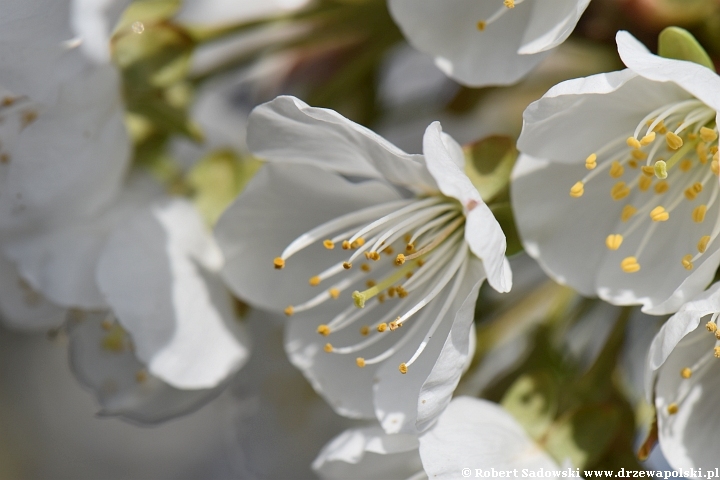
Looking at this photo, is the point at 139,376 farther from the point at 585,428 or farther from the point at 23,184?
the point at 585,428

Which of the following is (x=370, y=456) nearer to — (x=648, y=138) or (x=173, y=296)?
(x=173, y=296)

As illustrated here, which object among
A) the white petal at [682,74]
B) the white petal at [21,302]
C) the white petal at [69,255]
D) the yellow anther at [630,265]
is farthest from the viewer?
the white petal at [21,302]

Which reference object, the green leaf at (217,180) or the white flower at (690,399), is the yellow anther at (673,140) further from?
the green leaf at (217,180)

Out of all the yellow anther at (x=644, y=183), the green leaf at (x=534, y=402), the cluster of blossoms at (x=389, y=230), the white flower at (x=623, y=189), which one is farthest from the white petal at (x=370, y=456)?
the yellow anther at (x=644, y=183)

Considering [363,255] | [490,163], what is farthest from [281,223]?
[490,163]

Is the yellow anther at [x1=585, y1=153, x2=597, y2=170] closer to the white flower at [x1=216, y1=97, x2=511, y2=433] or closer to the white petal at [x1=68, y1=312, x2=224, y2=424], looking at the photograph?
the white flower at [x1=216, y1=97, x2=511, y2=433]

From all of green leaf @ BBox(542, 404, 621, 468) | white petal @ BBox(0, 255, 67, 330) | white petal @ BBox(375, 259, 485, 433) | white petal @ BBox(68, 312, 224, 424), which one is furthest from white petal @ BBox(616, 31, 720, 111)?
white petal @ BBox(0, 255, 67, 330)

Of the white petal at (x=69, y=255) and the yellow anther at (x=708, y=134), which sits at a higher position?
the yellow anther at (x=708, y=134)

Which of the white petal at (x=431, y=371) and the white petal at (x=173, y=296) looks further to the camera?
the white petal at (x=173, y=296)
